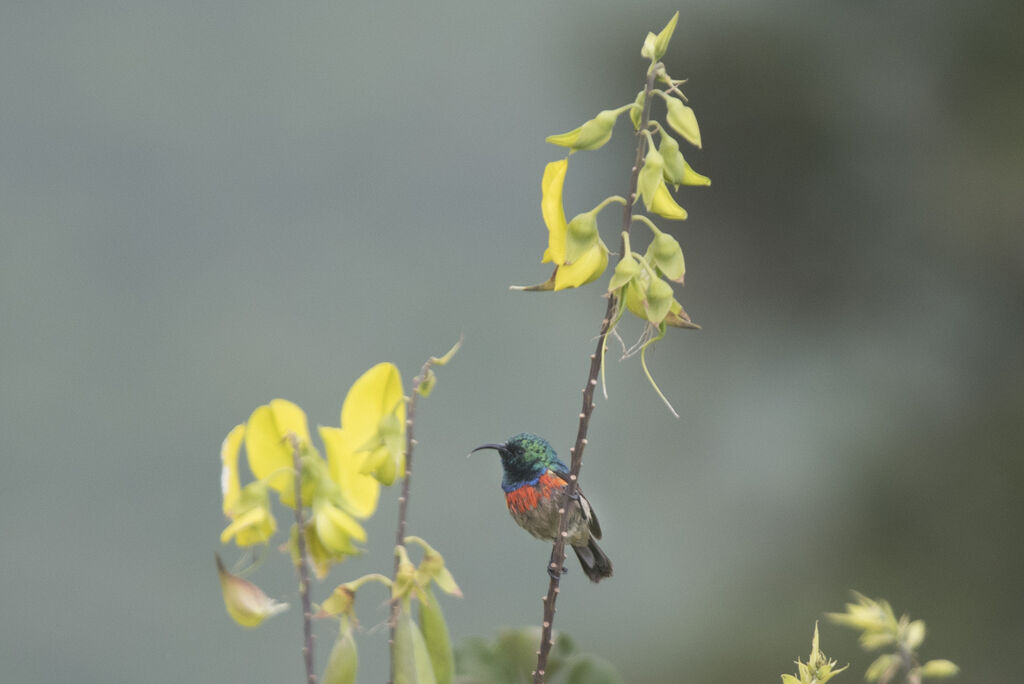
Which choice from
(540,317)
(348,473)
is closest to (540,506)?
(348,473)

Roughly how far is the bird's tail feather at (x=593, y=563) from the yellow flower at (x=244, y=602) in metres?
0.16

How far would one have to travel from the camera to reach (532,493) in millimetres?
394

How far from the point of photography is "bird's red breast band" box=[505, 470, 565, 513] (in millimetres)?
388

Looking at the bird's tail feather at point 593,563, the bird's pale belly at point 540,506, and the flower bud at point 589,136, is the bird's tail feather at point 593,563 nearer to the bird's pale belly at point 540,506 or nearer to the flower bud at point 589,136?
the bird's pale belly at point 540,506

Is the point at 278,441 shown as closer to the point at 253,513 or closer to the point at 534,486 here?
the point at 253,513

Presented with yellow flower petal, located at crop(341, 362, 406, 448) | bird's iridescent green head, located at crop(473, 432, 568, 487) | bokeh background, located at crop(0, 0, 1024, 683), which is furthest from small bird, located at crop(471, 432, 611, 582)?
bokeh background, located at crop(0, 0, 1024, 683)

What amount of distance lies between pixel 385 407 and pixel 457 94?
96cm

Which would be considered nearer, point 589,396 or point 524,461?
point 589,396

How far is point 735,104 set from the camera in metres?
1.21

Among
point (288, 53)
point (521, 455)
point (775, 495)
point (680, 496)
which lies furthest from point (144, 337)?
point (521, 455)

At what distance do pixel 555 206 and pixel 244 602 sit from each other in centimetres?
13

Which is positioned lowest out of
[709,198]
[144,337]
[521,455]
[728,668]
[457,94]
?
[728,668]

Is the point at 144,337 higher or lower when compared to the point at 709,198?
lower

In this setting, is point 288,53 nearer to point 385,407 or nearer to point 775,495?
point 775,495
